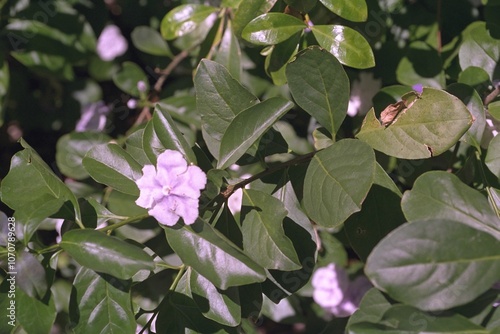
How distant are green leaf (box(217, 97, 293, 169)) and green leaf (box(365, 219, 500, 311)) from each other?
11.0 inches

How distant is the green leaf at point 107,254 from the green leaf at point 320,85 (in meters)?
0.40

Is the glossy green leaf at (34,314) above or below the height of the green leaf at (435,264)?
below

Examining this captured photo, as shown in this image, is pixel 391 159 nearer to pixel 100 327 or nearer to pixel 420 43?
pixel 420 43

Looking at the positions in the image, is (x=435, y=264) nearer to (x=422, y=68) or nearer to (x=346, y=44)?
(x=346, y=44)

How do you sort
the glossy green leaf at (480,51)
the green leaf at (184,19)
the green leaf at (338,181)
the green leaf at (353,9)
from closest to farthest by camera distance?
the green leaf at (338,181), the green leaf at (353,9), the glossy green leaf at (480,51), the green leaf at (184,19)

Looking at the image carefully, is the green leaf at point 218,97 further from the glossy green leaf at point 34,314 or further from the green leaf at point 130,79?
the green leaf at point 130,79

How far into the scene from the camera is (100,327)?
1006 millimetres

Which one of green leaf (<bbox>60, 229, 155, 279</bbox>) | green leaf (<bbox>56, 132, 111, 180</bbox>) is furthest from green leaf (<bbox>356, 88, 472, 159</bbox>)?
green leaf (<bbox>56, 132, 111, 180</bbox>)

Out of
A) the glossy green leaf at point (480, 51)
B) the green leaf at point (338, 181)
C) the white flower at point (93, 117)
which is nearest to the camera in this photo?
the green leaf at point (338, 181)

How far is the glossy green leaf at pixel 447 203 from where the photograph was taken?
2.84 feet


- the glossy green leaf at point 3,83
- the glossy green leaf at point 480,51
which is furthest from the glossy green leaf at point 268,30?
the glossy green leaf at point 3,83

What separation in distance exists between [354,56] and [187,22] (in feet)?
1.68

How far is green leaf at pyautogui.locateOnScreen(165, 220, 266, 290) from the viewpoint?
33.0 inches

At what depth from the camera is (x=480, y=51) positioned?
1.33 metres
